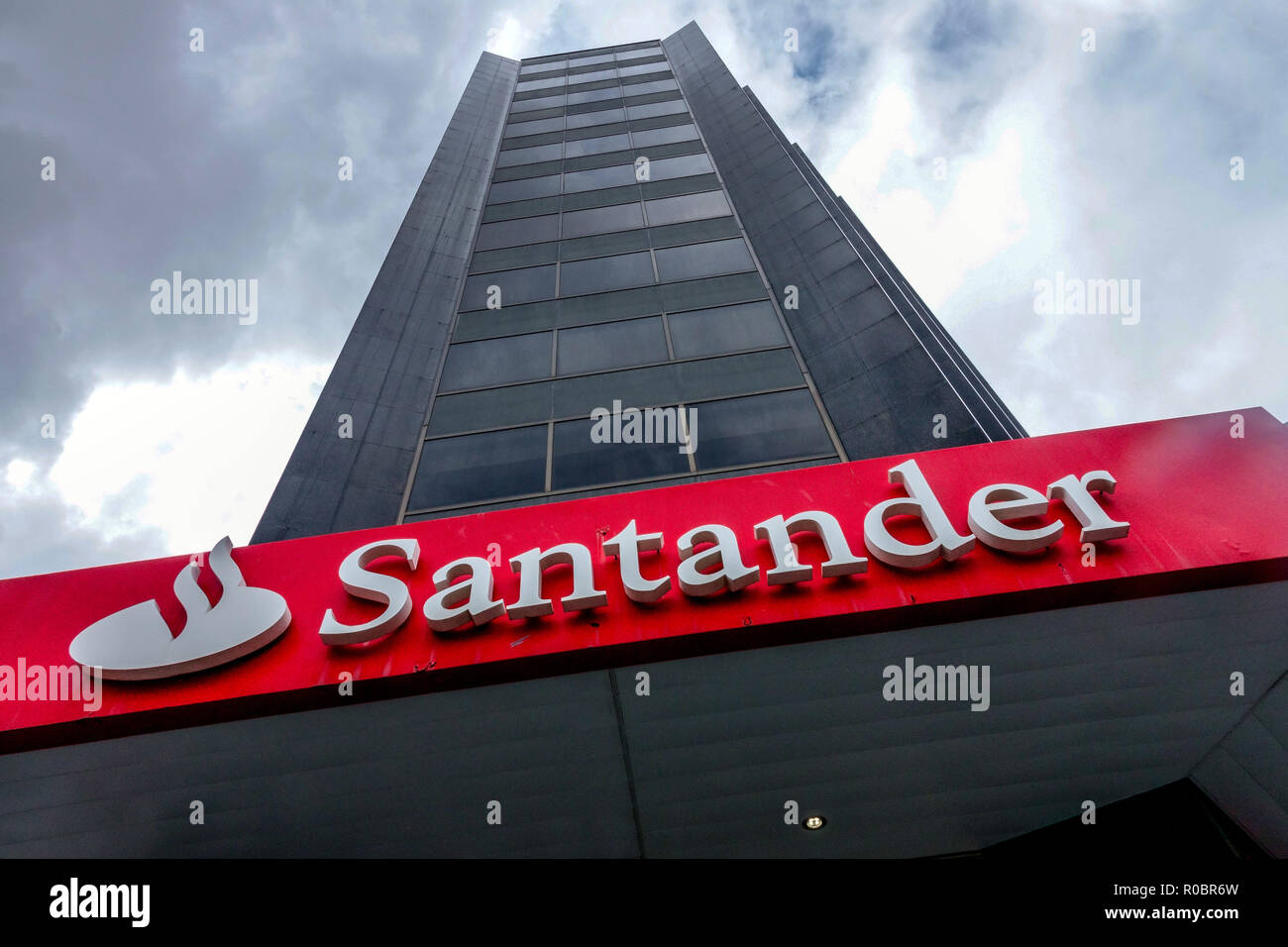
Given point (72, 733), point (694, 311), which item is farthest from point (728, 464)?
point (72, 733)

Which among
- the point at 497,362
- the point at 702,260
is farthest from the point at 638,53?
the point at 497,362

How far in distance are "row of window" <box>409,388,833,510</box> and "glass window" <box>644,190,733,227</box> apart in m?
6.85

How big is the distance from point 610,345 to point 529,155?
11.0 m

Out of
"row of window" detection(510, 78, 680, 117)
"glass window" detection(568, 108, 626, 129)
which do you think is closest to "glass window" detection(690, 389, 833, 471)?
"glass window" detection(568, 108, 626, 129)

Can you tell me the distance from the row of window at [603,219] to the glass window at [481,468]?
23.0ft

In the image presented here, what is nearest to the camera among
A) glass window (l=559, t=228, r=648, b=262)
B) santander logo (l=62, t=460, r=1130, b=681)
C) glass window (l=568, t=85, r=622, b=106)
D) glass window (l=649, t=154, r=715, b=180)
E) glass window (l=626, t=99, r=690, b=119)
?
santander logo (l=62, t=460, r=1130, b=681)

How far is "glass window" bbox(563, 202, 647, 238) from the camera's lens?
58.9 feet

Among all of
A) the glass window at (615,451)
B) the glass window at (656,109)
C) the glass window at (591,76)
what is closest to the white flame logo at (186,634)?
the glass window at (615,451)

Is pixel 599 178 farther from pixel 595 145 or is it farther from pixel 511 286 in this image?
pixel 511 286

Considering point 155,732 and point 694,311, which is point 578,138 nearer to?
point 694,311

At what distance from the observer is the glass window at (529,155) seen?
873 inches

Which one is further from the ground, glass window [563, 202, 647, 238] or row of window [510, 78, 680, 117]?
row of window [510, 78, 680, 117]

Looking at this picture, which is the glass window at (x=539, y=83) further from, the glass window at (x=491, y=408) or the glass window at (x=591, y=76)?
the glass window at (x=491, y=408)

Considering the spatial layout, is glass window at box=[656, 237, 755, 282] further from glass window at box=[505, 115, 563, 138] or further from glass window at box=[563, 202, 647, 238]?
glass window at box=[505, 115, 563, 138]
